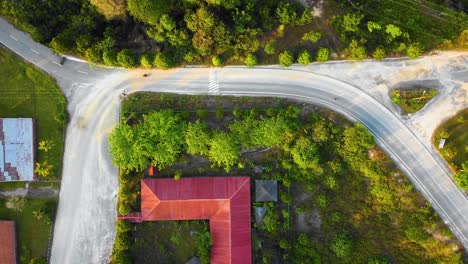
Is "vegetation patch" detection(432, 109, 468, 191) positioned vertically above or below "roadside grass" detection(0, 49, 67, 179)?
below

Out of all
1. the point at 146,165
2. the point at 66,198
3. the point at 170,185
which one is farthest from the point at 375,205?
the point at 66,198

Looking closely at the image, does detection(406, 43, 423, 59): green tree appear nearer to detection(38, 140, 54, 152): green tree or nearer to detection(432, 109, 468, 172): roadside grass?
detection(432, 109, 468, 172): roadside grass

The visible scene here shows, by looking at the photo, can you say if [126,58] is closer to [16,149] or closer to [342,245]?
[16,149]

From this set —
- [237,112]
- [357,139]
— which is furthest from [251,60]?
[357,139]

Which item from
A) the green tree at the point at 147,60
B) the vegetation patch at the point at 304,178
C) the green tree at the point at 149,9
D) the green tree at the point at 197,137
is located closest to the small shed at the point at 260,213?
the vegetation patch at the point at 304,178

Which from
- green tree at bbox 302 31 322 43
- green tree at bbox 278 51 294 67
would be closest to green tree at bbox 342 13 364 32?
green tree at bbox 302 31 322 43

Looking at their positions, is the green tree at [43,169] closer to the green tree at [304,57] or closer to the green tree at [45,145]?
the green tree at [45,145]
